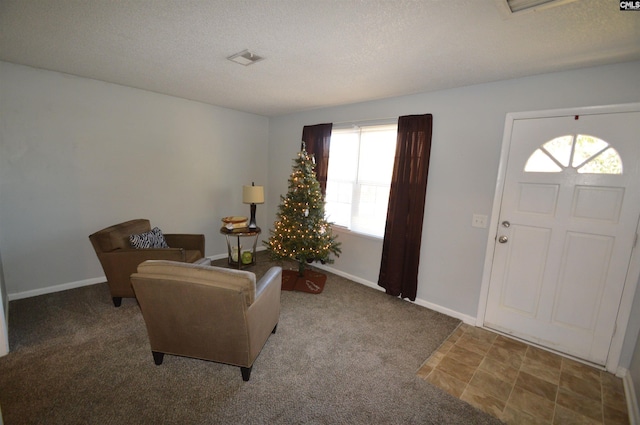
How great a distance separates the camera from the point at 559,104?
2307 mm

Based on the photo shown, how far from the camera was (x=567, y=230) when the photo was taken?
2355mm

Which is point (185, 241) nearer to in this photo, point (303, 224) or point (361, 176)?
point (303, 224)

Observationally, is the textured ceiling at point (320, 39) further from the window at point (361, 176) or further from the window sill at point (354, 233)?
the window sill at point (354, 233)

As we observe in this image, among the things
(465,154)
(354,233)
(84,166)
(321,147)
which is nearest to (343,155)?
(321,147)

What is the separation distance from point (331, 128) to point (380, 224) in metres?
1.59

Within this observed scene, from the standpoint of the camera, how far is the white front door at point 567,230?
7.02ft

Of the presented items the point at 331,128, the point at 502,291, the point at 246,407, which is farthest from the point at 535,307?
the point at 331,128

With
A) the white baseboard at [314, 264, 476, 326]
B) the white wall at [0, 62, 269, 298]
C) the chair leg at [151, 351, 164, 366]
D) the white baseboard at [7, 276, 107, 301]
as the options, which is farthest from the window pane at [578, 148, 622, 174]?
the white baseboard at [7, 276, 107, 301]

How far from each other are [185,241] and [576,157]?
13.8ft

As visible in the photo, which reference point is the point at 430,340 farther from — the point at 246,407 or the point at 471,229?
the point at 246,407

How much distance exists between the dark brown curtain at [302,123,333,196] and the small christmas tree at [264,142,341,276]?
0.50 meters

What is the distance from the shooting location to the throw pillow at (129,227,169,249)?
2873mm

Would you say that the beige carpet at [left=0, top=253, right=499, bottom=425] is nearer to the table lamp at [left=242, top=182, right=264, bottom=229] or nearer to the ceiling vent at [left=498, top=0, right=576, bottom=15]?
the table lamp at [left=242, top=182, right=264, bottom=229]

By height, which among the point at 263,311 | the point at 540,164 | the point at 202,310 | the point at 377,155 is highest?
the point at 377,155
